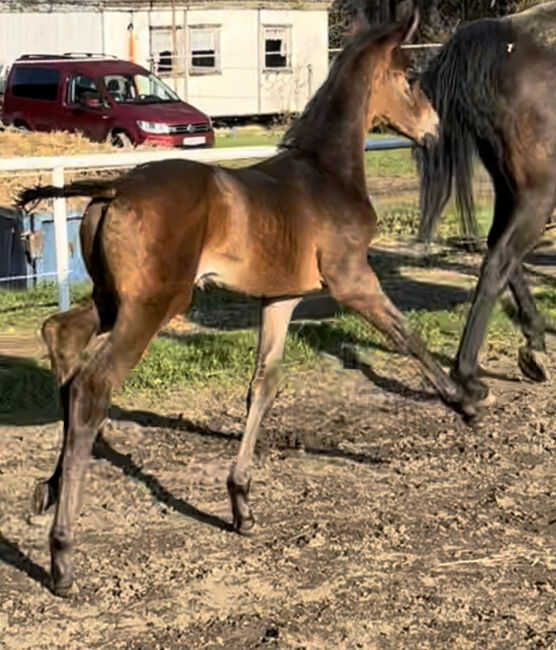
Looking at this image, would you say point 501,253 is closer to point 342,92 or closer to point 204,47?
point 342,92

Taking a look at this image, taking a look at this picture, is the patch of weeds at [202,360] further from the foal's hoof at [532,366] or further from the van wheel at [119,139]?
the van wheel at [119,139]

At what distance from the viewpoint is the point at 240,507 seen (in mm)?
4336

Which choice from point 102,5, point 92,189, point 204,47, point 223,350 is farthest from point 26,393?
point 204,47

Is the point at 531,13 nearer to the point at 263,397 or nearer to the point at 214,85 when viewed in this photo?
the point at 263,397

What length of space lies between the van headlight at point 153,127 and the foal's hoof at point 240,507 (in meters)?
17.8

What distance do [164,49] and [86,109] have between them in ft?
25.7

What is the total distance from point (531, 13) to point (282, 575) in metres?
3.88

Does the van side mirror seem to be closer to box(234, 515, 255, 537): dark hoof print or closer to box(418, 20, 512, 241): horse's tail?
box(418, 20, 512, 241): horse's tail

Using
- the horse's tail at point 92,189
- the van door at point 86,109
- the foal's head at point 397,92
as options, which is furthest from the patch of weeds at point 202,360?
the van door at point 86,109

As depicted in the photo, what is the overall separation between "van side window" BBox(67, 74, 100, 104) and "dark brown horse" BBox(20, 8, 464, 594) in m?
18.4

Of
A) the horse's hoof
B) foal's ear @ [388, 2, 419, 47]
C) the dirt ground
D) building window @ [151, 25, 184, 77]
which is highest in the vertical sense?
building window @ [151, 25, 184, 77]

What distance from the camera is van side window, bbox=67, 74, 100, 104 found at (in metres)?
22.2

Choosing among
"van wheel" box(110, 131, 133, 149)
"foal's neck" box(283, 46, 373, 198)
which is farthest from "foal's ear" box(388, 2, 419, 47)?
"van wheel" box(110, 131, 133, 149)

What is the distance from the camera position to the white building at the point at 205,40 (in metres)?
28.0
